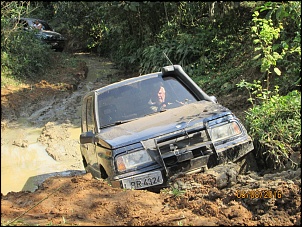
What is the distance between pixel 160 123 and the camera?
529 cm

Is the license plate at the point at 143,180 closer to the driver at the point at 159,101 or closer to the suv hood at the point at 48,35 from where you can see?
the driver at the point at 159,101

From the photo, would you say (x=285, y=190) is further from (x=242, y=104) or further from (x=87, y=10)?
(x=87, y=10)

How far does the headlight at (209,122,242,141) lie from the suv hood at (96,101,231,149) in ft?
0.47

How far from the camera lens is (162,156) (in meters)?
4.80

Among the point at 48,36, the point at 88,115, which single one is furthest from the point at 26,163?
the point at 48,36

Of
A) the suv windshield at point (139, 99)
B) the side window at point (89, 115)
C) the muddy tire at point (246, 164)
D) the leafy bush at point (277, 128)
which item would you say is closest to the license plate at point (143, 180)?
the muddy tire at point (246, 164)

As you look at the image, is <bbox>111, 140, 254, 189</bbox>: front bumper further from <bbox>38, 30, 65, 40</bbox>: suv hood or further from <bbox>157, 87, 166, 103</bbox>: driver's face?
<bbox>38, 30, 65, 40</bbox>: suv hood

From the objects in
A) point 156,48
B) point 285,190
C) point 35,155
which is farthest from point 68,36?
point 285,190

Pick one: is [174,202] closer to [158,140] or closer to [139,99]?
[158,140]

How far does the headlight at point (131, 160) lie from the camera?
488cm

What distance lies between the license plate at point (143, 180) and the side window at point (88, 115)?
1.43 m

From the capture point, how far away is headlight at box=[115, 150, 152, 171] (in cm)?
488

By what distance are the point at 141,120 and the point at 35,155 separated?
5492mm

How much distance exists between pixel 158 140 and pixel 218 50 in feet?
30.3
